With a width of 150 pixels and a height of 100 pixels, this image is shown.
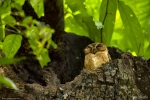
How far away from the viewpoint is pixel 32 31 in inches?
66.4

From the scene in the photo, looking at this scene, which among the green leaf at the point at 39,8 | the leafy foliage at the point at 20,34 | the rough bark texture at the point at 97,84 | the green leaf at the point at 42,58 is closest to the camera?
the rough bark texture at the point at 97,84

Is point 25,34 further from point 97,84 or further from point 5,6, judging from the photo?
point 97,84

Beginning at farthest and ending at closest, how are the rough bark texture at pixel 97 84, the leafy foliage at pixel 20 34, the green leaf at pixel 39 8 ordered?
the green leaf at pixel 39 8 → the leafy foliage at pixel 20 34 → the rough bark texture at pixel 97 84

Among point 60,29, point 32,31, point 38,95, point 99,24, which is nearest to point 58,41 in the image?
point 60,29

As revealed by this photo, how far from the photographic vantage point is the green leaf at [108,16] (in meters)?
1.59

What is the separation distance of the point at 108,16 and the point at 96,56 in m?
0.32

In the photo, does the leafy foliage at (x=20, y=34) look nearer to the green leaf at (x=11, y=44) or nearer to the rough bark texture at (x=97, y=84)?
the green leaf at (x=11, y=44)

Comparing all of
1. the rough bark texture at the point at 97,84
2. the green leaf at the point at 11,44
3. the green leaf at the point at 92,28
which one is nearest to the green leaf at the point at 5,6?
the green leaf at the point at 11,44

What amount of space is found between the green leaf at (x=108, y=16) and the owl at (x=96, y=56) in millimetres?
99

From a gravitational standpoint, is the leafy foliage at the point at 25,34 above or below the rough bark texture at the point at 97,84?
above

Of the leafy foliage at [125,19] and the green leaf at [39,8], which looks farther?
the green leaf at [39,8]

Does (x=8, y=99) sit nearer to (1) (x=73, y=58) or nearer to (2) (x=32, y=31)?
(2) (x=32, y=31)

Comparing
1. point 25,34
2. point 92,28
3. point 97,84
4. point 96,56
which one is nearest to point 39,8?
point 25,34

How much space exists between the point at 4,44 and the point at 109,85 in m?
0.54
